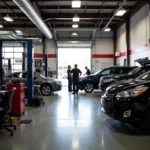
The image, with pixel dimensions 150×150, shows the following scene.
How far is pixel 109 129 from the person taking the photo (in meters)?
5.23

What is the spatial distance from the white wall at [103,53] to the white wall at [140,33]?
5084 mm

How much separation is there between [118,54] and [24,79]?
390 inches

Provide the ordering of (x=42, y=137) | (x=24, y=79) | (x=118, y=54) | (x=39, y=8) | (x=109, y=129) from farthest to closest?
1. (x=118, y=54)
2. (x=39, y=8)
3. (x=24, y=79)
4. (x=109, y=129)
5. (x=42, y=137)

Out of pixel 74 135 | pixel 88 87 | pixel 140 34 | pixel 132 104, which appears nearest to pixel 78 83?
pixel 88 87

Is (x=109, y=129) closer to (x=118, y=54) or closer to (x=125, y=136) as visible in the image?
(x=125, y=136)

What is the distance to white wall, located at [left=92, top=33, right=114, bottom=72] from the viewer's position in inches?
829

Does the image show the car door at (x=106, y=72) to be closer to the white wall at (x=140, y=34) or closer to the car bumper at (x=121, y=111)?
the white wall at (x=140, y=34)

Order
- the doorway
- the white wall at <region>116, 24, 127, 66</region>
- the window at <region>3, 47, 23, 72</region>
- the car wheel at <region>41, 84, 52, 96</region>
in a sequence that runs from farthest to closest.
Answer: the doorway
the window at <region>3, 47, 23, 72</region>
the white wall at <region>116, 24, 127, 66</region>
the car wheel at <region>41, 84, 52, 96</region>

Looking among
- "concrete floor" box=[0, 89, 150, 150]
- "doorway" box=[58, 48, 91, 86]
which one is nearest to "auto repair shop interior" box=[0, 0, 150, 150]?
"concrete floor" box=[0, 89, 150, 150]

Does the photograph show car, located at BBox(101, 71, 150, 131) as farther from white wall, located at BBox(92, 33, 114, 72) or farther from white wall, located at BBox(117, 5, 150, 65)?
white wall, located at BBox(92, 33, 114, 72)

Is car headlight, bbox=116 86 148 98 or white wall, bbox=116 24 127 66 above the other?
white wall, bbox=116 24 127 66

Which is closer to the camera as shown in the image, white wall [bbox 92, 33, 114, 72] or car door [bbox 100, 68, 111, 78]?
car door [bbox 100, 68, 111, 78]

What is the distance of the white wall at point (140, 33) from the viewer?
504 inches

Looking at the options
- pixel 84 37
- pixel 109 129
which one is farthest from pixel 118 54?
pixel 109 129
